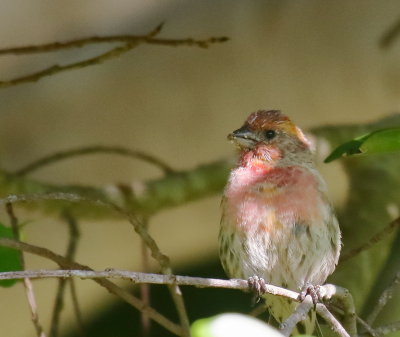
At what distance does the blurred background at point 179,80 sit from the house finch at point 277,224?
4.97ft

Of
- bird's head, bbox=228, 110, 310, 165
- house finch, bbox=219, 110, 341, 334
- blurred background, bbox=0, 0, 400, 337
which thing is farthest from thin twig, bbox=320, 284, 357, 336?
blurred background, bbox=0, 0, 400, 337

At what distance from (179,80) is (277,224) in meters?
2.07

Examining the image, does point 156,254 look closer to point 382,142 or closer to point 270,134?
point 382,142

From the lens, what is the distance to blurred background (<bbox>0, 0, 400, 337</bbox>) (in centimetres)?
564

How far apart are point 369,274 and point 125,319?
2.84 metres

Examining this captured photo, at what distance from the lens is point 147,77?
5824mm

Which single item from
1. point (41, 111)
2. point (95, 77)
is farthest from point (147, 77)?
point (41, 111)

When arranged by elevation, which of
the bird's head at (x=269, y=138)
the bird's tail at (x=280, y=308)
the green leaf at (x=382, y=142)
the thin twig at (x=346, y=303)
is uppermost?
the green leaf at (x=382, y=142)

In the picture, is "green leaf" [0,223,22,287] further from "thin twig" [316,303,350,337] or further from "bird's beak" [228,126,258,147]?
"bird's beak" [228,126,258,147]

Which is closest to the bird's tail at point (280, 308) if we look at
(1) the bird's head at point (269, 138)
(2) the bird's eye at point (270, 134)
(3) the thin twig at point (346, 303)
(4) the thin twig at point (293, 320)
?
(1) the bird's head at point (269, 138)

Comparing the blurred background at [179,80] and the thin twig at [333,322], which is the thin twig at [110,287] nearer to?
the thin twig at [333,322]

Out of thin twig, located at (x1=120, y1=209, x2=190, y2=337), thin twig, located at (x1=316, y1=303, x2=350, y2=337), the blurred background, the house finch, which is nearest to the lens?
thin twig, located at (x1=316, y1=303, x2=350, y2=337)

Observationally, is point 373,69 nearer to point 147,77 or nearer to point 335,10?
point 335,10

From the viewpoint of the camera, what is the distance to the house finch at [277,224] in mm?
4023
